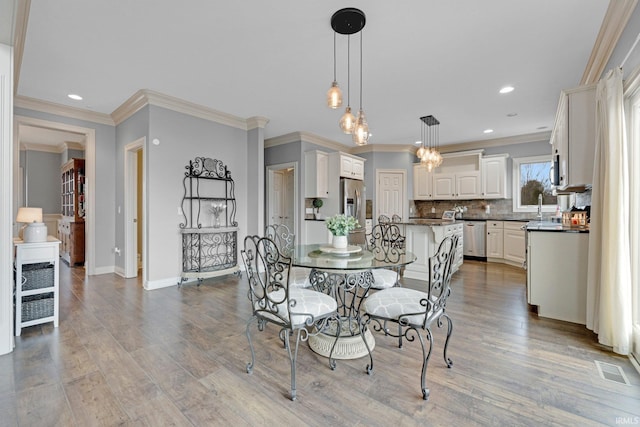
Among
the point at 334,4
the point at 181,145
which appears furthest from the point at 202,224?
the point at 334,4

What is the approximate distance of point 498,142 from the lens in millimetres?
6332

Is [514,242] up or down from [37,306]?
up

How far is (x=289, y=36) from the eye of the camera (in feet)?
8.59

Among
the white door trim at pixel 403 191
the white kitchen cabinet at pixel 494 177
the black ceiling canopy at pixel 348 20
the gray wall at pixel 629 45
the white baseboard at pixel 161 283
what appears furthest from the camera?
the white door trim at pixel 403 191

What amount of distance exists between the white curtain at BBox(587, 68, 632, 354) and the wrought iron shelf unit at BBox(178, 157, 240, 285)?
424 centimetres

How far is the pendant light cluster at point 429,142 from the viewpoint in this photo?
472 cm

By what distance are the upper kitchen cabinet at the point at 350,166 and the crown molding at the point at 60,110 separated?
401 centimetres

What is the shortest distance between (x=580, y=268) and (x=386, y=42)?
2762mm

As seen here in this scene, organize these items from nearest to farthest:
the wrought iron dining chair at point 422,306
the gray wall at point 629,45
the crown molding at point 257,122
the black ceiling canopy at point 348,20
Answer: the wrought iron dining chair at point 422,306 → the gray wall at point 629,45 → the black ceiling canopy at point 348,20 → the crown molding at point 257,122

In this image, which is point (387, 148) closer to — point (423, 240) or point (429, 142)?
point (429, 142)

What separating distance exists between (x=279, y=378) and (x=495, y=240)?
564 cm

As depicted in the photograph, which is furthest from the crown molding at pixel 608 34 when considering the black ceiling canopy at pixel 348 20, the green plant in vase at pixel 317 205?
the green plant in vase at pixel 317 205

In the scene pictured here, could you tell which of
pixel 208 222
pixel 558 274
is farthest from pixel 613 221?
pixel 208 222

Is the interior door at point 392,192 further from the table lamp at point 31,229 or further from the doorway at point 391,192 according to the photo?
the table lamp at point 31,229
